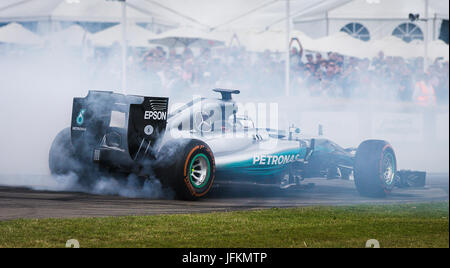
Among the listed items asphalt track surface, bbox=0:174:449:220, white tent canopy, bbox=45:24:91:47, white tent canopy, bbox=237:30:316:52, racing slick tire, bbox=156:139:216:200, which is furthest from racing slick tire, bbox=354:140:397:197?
white tent canopy, bbox=45:24:91:47

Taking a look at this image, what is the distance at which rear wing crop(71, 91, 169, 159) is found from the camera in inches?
394

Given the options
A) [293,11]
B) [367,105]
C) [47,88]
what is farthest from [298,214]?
[293,11]

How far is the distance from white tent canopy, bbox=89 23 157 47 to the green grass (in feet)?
42.3

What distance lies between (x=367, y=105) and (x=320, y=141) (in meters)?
6.22

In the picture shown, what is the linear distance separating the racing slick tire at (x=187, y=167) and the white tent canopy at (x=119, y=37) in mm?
11601

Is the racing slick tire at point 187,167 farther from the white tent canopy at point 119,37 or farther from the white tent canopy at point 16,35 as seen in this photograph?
the white tent canopy at point 119,37

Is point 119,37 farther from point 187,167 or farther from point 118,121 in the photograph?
point 187,167

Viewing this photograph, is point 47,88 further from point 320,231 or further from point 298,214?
point 320,231

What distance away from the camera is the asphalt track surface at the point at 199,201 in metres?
8.94

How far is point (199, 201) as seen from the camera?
10.1 meters

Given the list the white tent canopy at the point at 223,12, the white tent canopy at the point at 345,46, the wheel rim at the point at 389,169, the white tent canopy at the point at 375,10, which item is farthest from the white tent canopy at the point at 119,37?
the wheel rim at the point at 389,169

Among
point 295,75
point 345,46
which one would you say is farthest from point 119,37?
point 345,46

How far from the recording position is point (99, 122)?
405 inches

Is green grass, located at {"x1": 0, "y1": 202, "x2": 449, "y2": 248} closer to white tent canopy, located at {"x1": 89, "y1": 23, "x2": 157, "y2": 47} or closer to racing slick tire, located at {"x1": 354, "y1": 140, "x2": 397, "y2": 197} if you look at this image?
racing slick tire, located at {"x1": 354, "y1": 140, "x2": 397, "y2": 197}
